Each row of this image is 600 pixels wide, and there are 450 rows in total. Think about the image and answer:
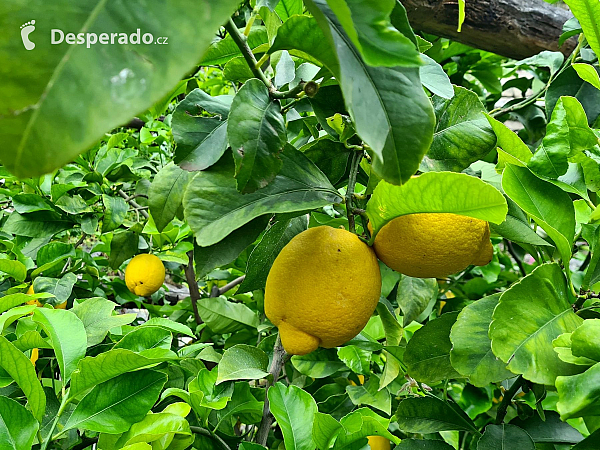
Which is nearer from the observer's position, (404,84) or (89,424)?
(404,84)

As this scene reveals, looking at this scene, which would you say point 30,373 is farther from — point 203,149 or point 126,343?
point 203,149

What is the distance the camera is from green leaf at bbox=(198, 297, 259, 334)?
967 millimetres

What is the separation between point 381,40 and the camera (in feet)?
0.72

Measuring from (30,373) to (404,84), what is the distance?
1.50 ft

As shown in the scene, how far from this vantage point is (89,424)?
472mm

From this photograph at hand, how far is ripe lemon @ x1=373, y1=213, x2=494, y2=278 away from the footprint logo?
1.25ft

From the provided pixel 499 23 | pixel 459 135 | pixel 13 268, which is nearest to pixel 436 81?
pixel 459 135

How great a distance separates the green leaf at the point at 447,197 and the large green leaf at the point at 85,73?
0.28 m

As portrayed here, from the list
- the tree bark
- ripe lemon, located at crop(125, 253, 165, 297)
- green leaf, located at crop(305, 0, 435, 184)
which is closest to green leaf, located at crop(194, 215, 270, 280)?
green leaf, located at crop(305, 0, 435, 184)

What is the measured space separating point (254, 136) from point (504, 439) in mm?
499

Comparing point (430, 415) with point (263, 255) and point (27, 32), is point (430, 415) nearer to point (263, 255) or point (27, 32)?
point (263, 255)

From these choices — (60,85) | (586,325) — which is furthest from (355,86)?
(586,325)

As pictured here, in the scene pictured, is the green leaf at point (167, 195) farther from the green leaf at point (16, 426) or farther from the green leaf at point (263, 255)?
the green leaf at point (16, 426)

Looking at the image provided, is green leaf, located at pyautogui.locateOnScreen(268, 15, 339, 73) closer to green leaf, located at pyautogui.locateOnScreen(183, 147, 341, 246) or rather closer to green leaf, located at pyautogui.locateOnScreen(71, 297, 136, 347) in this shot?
green leaf, located at pyautogui.locateOnScreen(183, 147, 341, 246)
